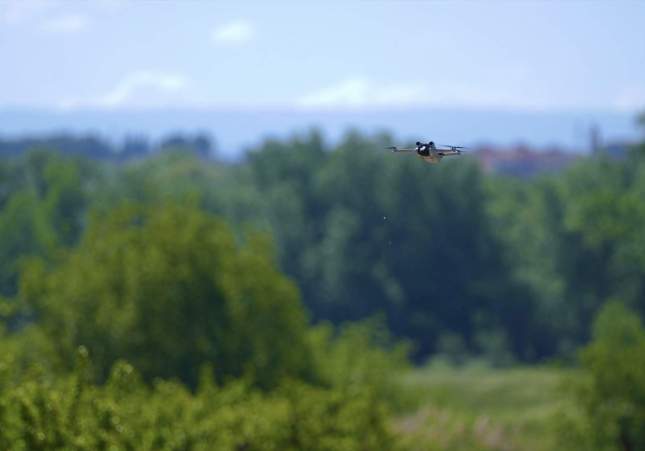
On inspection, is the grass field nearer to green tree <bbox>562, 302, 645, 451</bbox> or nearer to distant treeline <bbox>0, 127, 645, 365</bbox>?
green tree <bbox>562, 302, 645, 451</bbox>

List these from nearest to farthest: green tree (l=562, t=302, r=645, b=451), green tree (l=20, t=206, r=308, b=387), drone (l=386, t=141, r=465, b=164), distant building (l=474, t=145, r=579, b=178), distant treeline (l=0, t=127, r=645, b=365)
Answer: drone (l=386, t=141, r=465, b=164) → green tree (l=562, t=302, r=645, b=451) → green tree (l=20, t=206, r=308, b=387) → distant treeline (l=0, t=127, r=645, b=365) → distant building (l=474, t=145, r=579, b=178)

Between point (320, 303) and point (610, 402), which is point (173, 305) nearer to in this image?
point (610, 402)

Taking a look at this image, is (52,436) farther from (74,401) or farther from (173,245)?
(173,245)

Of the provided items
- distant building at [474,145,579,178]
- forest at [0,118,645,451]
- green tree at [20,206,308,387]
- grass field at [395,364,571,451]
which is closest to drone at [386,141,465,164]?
forest at [0,118,645,451]

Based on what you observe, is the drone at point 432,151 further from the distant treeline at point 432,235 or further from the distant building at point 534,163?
the distant building at point 534,163

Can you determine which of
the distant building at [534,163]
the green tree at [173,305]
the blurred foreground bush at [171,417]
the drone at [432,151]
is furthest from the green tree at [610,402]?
the distant building at [534,163]

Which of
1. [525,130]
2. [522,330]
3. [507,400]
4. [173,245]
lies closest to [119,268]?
[173,245]

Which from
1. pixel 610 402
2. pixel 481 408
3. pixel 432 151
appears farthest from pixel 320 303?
pixel 432 151
